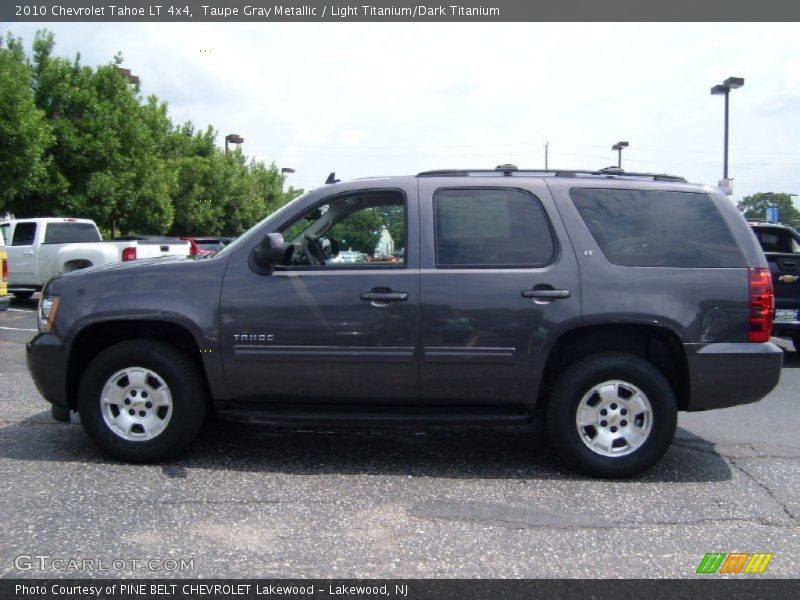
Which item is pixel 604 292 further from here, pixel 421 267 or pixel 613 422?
pixel 421 267

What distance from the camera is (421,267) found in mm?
4809

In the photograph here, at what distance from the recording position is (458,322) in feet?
15.5

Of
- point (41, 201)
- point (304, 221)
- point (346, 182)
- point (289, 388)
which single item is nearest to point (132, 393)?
point (289, 388)

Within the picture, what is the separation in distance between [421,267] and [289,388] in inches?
45.5

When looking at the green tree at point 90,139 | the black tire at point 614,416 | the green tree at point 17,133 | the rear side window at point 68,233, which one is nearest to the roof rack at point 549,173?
the black tire at point 614,416

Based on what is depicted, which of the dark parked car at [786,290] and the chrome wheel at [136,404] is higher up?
the dark parked car at [786,290]

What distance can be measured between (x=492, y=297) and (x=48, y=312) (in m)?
2.95

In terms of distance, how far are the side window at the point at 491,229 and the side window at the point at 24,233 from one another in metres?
13.6

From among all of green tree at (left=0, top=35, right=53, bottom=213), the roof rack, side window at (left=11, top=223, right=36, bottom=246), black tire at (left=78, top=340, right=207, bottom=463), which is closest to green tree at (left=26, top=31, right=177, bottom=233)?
green tree at (left=0, top=35, right=53, bottom=213)

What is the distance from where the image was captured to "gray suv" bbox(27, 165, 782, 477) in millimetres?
4715

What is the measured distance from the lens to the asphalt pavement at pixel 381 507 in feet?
11.7

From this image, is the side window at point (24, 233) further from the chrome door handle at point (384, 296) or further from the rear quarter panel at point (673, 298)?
the rear quarter panel at point (673, 298)

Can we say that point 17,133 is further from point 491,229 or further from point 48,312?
point 491,229

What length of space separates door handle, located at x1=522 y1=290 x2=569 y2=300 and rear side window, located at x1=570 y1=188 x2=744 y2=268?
40cm
